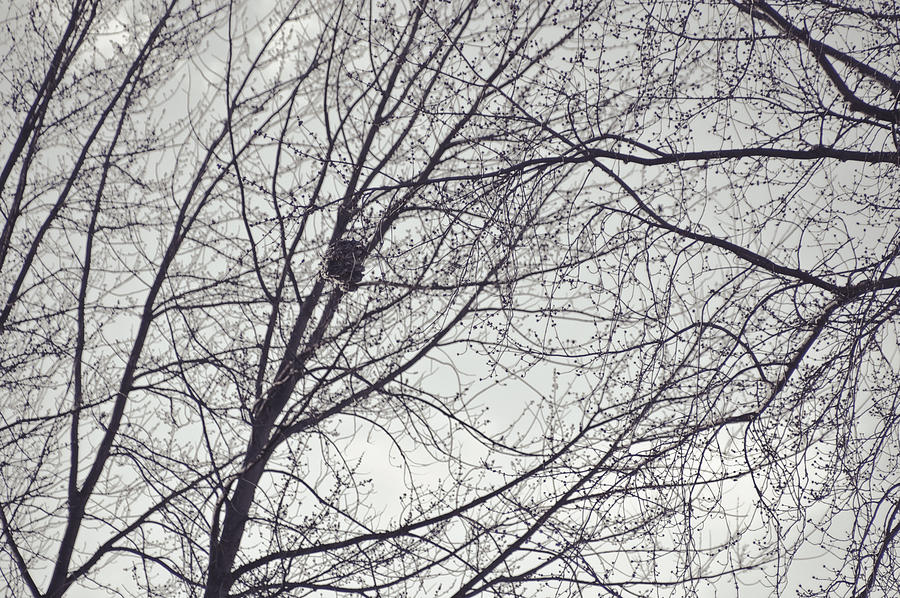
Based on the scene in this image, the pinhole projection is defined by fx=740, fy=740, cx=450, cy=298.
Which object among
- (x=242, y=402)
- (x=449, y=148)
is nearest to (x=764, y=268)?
(x=449, y=148)

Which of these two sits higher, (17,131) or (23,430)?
(17,131)

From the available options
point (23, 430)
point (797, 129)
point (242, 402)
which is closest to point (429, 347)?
point (242, 402)

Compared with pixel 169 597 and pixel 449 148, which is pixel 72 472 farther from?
pixel 449 148

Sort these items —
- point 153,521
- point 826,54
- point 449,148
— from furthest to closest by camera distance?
1. point 449,148
2. point 153,521
3. point 826,54

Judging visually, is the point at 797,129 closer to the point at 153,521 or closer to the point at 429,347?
the point at 429,347

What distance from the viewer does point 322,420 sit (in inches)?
185

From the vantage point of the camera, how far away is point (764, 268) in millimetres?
3252

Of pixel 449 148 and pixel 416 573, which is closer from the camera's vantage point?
pixel 416 573

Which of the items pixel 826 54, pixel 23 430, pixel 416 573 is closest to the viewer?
pixel 826 54

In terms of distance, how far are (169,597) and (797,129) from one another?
4.71 m

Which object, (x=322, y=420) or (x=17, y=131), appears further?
(x=17, y=131)

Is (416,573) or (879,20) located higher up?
(879,20)

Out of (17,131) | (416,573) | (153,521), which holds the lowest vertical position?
(416,573)

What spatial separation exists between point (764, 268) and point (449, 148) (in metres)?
2.29
